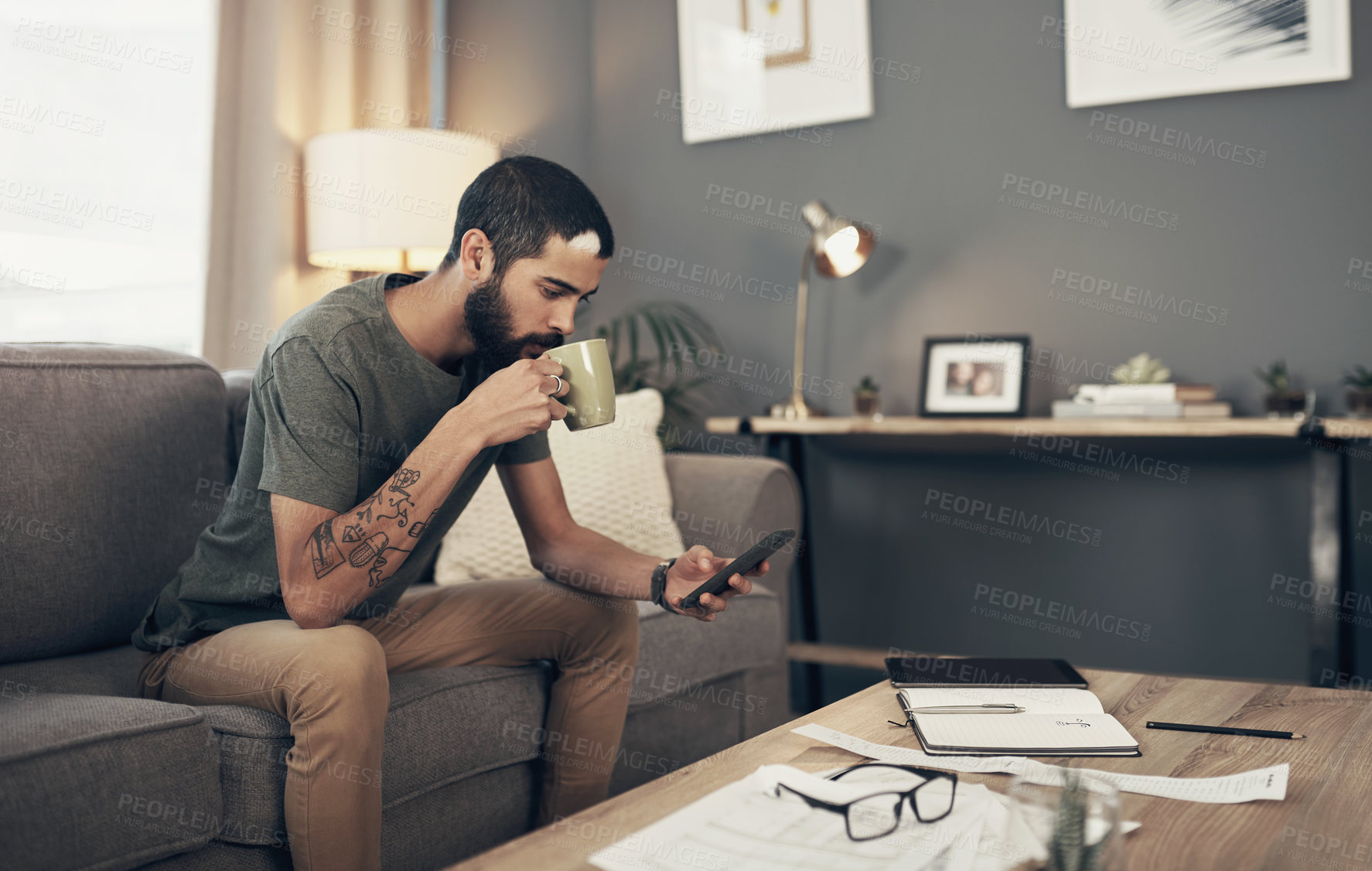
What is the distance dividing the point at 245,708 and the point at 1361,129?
2.48 meters

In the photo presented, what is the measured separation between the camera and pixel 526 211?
1.34m

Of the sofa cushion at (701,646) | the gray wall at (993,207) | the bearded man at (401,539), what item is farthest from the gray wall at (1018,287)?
the bearded man at (401,539)

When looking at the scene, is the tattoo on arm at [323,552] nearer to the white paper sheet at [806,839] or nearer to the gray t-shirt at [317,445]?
the gray t-shirt at [317,445]

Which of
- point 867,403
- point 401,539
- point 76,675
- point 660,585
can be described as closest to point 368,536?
point 401,539

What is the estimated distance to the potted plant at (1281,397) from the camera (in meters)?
2.11

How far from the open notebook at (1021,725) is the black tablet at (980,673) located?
0.02 m

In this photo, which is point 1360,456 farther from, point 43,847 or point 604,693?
point 43,847

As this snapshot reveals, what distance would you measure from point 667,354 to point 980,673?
1941 millimetres

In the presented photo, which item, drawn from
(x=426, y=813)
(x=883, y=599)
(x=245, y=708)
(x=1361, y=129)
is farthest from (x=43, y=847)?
(x=1361, y=129)

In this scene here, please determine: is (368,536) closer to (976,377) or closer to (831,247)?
(831,247)

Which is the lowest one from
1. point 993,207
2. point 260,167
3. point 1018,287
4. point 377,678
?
point 377,678

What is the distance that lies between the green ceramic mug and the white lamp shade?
1372 millimetres

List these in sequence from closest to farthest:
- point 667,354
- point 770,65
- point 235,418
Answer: point 235,418, point 770,65, point 667,354

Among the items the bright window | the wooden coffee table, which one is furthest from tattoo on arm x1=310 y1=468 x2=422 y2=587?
the bright window
